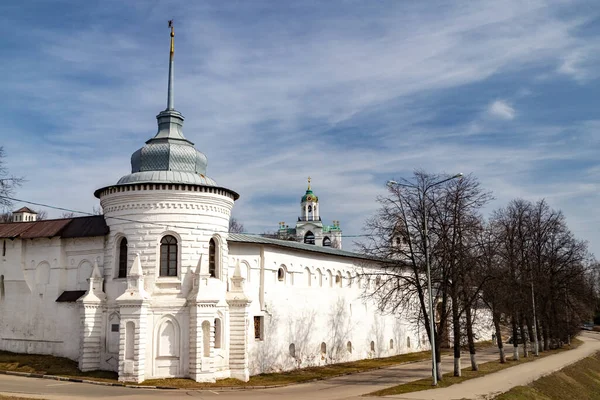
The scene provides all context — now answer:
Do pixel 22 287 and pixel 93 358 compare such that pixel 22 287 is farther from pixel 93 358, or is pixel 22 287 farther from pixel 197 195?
pixel 197 195

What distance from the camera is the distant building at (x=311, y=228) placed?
103m

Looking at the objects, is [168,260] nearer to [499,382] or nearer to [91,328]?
[91,328]

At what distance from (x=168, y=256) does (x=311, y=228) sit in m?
77.0

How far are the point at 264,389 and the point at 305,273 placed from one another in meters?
12.4

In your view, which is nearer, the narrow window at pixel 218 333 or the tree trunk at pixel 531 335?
the narrow window at pixel 218 333

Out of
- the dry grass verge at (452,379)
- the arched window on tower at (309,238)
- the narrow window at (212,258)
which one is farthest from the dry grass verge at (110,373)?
the arched window on tower at (309,238)

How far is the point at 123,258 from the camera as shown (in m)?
28.7

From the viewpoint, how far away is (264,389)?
26828 millimetres

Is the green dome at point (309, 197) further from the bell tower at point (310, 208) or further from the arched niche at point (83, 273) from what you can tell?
the arched niche at point (83, 273)

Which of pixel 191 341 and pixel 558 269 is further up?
pixel 558 269

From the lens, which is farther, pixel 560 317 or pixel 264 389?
pixel 560 317

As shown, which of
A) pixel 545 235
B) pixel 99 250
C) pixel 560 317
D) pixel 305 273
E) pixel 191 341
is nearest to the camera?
pixel 191 341

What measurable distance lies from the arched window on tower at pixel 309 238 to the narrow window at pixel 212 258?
235 feet

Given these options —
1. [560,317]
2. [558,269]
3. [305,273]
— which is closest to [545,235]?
[558,269]
